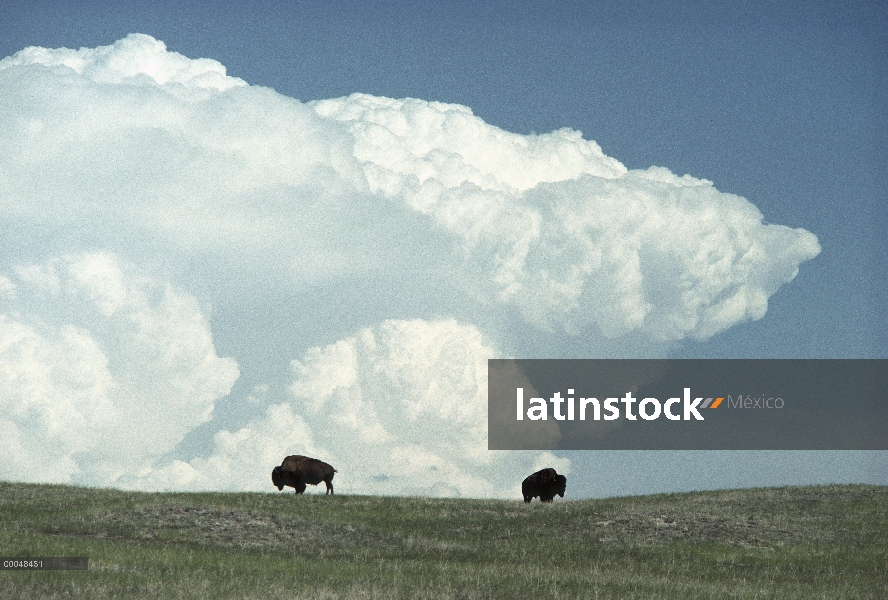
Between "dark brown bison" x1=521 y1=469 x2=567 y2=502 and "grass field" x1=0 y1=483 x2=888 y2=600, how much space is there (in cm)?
205

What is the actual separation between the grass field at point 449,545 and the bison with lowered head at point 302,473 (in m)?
2.91

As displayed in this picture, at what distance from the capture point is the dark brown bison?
172ft

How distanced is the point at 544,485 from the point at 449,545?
18.7m

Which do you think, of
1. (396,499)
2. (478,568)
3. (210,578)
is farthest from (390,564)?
(396,499)

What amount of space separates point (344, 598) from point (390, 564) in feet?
24.8

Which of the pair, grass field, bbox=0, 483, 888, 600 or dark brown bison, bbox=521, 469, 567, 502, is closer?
grass field, bbox=0, 483, 888, 600

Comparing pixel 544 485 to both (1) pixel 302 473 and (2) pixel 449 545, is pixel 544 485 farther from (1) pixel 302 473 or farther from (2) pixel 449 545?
(2) pixel 449 545

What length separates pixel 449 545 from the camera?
34.5 meters

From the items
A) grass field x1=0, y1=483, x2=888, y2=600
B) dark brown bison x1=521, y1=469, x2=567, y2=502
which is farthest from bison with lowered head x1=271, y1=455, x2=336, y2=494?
dark brown bison x1=521, y1=469, x2=567, y2=502

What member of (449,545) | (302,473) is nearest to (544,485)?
(302,473)

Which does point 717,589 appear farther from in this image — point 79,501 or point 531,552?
point 79,501

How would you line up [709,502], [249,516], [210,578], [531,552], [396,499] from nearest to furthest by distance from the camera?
1. [210,578]
2. [531,552]
3. [249,516]
4. [709,502]
5. [396,499]

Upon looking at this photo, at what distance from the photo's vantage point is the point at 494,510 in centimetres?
4575

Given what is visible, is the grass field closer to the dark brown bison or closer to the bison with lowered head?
the dark brown bison
